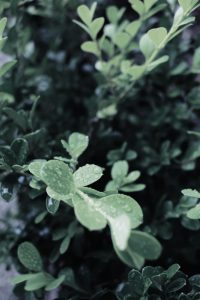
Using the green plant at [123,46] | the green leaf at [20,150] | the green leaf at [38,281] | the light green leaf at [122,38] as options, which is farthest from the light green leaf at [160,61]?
the green leaf at [38,281]

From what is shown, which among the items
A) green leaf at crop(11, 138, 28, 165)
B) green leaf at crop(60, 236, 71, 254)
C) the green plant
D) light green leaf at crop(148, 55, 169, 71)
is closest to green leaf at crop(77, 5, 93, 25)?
the green plant

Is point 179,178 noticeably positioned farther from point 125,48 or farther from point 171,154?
point 125,48

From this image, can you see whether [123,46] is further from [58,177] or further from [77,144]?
[58,177]

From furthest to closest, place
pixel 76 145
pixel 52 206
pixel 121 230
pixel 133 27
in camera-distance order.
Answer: pixel 133 27
pixel 76 145
pixel 52 206
pixel 121 230

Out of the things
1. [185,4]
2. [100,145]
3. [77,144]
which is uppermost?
[185,4]

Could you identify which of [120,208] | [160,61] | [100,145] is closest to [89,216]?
[120,208]

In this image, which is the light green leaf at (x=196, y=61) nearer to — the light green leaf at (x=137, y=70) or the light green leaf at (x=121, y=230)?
A: the light green leaf at (x=137, y=70)

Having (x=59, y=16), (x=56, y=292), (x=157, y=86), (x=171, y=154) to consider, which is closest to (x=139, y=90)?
(x=157, y=86)
